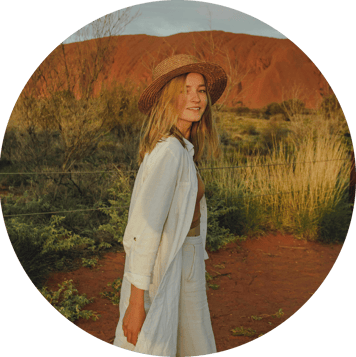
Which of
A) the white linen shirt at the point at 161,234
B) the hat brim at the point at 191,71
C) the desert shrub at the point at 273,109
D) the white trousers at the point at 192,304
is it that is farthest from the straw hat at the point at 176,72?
the desert shrub at the point at 273,109

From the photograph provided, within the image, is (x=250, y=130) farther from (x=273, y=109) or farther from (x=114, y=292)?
(x=114, y=292)

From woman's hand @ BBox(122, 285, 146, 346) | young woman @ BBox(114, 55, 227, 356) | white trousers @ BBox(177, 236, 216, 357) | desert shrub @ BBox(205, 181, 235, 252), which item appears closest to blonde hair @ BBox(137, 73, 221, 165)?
young woman @ BBox(114, 55, 227, 356)

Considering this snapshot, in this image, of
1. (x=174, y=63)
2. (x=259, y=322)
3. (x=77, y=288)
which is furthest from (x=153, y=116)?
(x=259, y=322)

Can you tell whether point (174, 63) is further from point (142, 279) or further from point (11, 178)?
point (11, 178)

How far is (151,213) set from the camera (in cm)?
129

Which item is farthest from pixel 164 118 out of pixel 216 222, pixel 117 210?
pixel 216 222

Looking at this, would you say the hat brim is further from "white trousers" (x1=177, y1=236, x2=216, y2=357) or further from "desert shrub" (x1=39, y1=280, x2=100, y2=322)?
"desert shrub" (x1=39, y1=280, x2=100, y2=322)

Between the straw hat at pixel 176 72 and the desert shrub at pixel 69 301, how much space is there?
1.29 m

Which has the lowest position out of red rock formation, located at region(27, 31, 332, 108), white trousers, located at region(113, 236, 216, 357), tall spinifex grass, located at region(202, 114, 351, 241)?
white trousers, located at region(113, 236, 216, 357)

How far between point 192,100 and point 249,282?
155 centimetres

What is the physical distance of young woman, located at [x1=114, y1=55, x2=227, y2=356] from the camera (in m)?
1.30

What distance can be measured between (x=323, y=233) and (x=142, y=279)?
1847 millimetres

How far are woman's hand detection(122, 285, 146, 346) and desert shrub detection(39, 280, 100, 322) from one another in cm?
108

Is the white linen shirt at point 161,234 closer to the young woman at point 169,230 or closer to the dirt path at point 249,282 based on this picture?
the young woman at point 169,230
